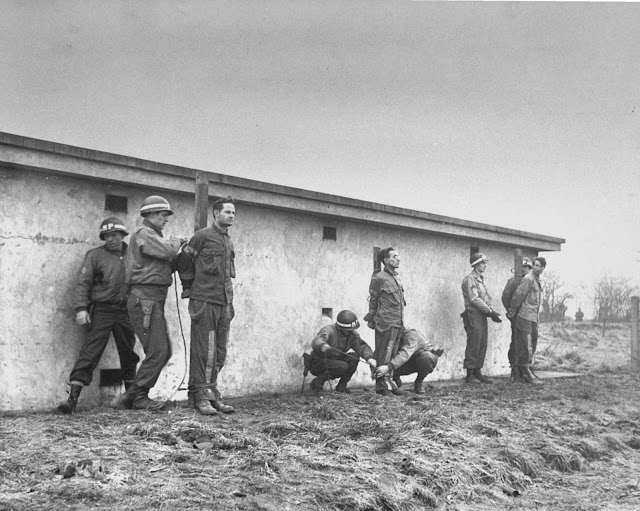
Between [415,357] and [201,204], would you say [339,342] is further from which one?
[201,204]

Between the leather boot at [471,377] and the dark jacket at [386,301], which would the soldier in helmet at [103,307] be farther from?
the leather boot at [471,377]

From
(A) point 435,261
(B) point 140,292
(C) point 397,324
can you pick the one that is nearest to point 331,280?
(C) point 397,324

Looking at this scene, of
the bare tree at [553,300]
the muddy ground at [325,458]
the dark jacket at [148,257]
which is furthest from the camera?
the bare tree at [553,300]

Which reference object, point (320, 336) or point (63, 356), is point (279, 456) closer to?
point (63, 356)

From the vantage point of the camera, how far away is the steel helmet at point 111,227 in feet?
21.5

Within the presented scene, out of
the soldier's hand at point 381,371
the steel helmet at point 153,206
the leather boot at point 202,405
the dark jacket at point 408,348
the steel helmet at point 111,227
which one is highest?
the steel helmet at point 153,206

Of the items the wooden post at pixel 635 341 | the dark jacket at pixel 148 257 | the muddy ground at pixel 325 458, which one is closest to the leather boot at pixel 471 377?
the muddy ground at pixel 325 458

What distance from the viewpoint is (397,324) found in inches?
332

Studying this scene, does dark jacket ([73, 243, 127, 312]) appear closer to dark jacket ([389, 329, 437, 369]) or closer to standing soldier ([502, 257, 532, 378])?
dark jacket ([389, 329, 437, 369])

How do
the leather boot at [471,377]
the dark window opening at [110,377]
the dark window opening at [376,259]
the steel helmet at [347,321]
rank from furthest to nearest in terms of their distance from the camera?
the leather boot at [471,377] < the dark window opening at [376,259] < the steel helmet at [347,321] < the dark window opening at [110,377]

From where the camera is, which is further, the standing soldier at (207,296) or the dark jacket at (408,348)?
the dark jacket at (408,348)

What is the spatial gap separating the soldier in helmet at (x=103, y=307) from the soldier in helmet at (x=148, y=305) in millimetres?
319

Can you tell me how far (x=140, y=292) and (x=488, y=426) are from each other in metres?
3.40

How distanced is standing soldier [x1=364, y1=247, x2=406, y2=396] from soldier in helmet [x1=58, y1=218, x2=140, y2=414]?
3161 millimetres
